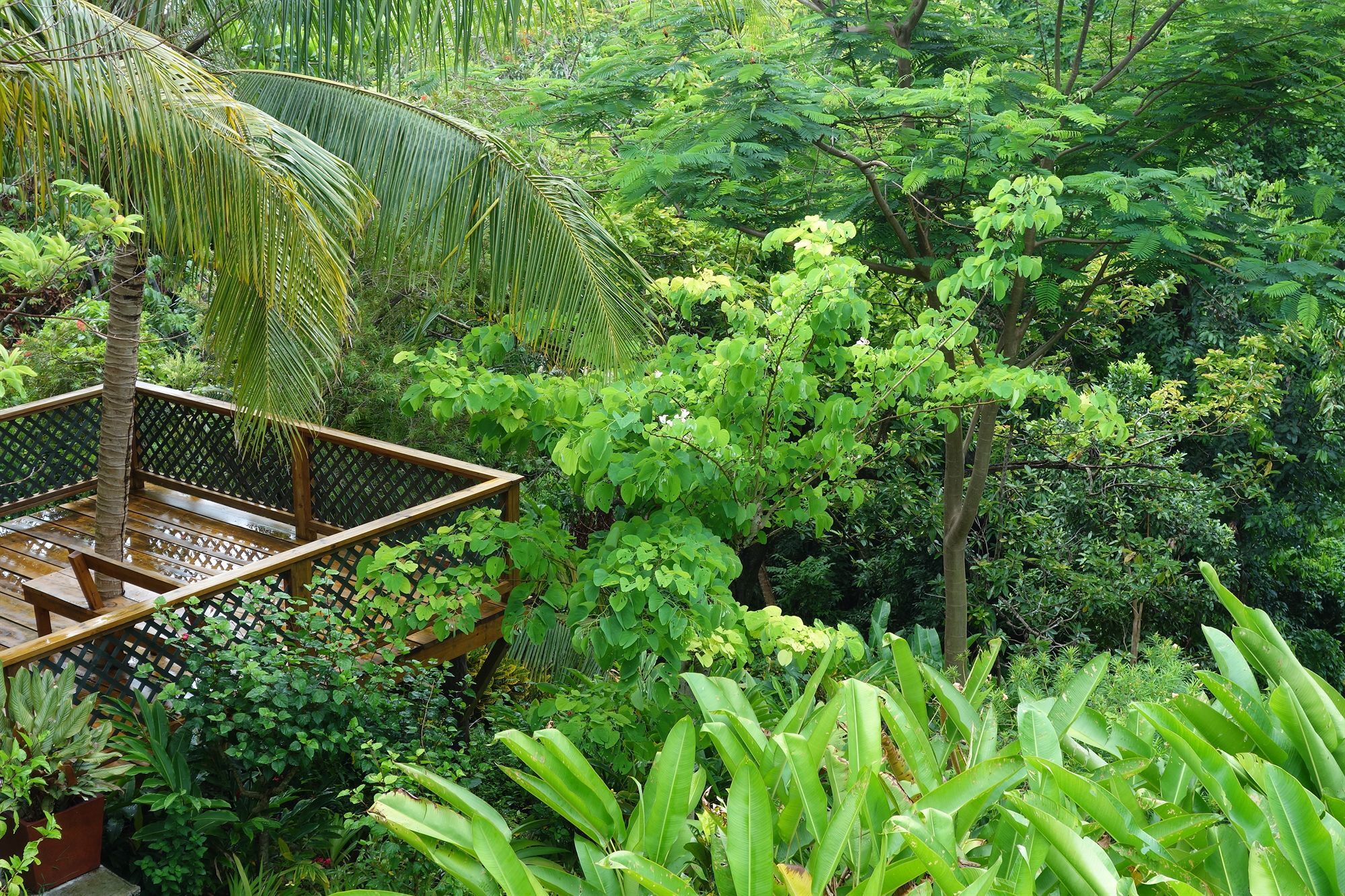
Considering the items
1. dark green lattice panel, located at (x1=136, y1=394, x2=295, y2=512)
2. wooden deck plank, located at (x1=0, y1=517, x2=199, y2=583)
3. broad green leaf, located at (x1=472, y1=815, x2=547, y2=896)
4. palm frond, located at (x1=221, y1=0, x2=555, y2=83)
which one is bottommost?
wooden deck plank, located at (x1=0, y1=517, x2=199, y2=583)

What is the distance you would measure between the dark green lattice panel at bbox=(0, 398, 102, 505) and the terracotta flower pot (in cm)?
379

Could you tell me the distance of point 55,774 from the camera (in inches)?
151

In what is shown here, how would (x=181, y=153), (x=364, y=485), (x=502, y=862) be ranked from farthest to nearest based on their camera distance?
1. (x=364, y=485)
2. (x=181, y=153)
3. (x=502, y=862)

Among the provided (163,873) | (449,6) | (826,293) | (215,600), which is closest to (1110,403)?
(826,293)

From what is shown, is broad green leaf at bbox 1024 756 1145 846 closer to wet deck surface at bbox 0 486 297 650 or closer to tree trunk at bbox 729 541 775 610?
wet deck surface at bbox 0 486 297 650

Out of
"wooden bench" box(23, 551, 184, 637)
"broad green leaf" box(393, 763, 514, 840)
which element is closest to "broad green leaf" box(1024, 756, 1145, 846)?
"broad green leaf" box(393, 763, 514, 840)

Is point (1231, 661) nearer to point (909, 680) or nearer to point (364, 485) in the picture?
point (909, 680)

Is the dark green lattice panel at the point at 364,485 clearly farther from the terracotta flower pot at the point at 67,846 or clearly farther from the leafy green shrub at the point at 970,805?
the leafy green shrub at the point at 970,805

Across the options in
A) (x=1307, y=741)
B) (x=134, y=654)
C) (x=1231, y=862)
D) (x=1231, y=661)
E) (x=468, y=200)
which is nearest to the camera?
(x=1231, y=862)

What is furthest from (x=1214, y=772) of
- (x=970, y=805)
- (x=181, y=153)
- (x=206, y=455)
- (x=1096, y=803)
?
(x=206, y=455)

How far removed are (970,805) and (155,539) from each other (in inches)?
242

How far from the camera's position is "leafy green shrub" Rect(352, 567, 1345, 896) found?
237 centimetres

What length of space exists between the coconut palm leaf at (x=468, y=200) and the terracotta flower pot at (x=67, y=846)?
117 inches

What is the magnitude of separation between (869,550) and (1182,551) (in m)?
2.95
